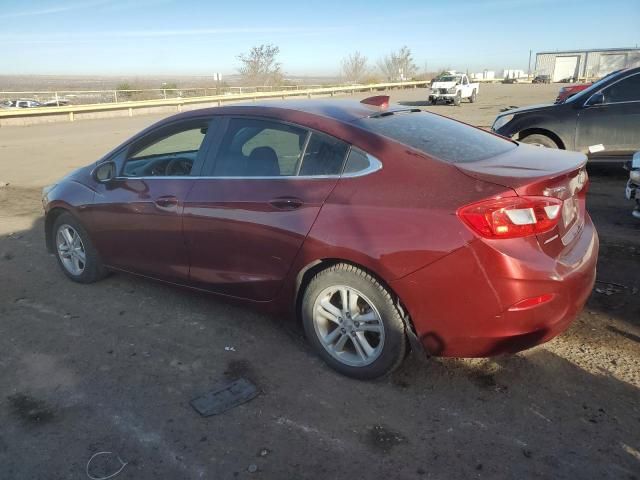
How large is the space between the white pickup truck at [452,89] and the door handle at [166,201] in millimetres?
30737

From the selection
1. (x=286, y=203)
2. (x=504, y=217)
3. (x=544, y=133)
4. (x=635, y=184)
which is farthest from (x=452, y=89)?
(x=504, y=217)

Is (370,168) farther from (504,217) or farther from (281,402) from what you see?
(281,402)

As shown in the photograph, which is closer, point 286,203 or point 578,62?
point 286,203

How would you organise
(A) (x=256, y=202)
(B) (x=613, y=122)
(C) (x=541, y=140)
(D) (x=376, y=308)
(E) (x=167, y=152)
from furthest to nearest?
1. (C) (x=541, y=140)
2. (B) (x=613, y=122)
3. (E) (x=167, y=152)
4. (A) (x=256, y=202)
5. (D) (x=376, y=308)

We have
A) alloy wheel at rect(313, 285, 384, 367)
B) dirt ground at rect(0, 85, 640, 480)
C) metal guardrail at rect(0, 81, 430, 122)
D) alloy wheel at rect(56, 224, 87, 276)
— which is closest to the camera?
dirt ground at rect(0, 85, 640, 480)

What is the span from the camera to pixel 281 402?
10.3ft

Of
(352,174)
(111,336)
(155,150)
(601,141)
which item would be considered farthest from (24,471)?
(601,141)

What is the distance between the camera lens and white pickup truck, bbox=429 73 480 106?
32625 millimetres

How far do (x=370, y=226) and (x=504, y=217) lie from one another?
2.32 feet

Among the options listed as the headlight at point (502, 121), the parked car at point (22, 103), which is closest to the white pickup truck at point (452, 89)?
the headlight at point (502, 121)

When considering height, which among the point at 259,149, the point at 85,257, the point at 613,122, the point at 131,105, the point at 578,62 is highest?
the point at 578,62

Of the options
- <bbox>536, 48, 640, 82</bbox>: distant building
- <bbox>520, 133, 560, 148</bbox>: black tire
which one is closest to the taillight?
<bbox>520, 133, 560, 148</bbox>: black tire

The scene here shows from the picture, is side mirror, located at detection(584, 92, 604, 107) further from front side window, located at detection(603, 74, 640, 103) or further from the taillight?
the taillight

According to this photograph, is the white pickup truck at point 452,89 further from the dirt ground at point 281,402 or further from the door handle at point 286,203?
the door handle at point 286,203
